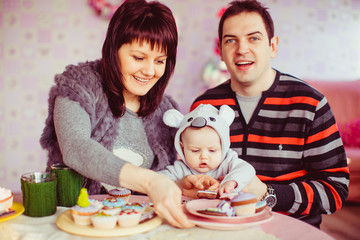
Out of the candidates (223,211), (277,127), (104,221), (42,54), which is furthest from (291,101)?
(42,54)

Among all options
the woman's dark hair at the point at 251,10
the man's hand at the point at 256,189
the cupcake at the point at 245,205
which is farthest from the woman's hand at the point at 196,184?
the woman's dark hair at the point at 251,10

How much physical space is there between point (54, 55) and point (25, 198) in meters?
3.38

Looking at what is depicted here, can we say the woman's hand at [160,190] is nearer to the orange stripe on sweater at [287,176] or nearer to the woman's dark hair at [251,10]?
the orange stripe on sweater at [287,176]

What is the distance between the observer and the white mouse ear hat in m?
1.52

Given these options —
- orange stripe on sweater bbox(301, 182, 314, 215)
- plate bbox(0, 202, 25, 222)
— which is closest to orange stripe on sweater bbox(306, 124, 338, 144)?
orange stripe on sweater bbox(301, 182, 314, 215)

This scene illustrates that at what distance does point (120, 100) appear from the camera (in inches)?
61.8

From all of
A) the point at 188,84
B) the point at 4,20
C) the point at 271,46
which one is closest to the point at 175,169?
the point at 271,46

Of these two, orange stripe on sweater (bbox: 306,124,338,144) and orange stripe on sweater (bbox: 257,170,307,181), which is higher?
orange stripe on sweater (bbox: 306,124,338,144)

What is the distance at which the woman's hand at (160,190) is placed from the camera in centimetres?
96

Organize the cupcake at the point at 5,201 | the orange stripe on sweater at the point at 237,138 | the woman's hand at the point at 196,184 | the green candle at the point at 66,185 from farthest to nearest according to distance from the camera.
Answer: the orange stripe on sweater at the point at 237,138
the woman's hand at the point at 196,184
the green candle at the point at 66,185
the cupcake at the point at 5,201

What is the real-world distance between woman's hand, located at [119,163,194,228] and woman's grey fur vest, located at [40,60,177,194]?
0.43 meters

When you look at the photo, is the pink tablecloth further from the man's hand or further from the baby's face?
the baby's face

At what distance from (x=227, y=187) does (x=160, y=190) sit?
1.23 ft

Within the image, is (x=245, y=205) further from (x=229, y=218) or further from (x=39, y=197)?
(x=39, y=197)
